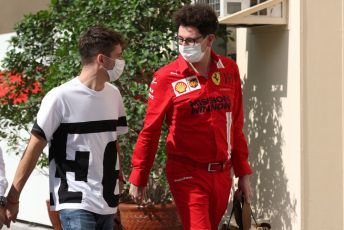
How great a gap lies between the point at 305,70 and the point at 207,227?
192 cm

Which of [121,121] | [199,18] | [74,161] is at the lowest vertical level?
[74,161]

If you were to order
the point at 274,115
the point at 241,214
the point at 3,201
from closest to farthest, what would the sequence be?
the point at 3,201 → the point at 241,214 → the point at 274,115

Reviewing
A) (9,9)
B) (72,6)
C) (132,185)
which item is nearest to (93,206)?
(132,185)

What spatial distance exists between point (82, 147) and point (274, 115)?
2.53 meters

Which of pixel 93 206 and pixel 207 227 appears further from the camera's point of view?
pixel 207 227

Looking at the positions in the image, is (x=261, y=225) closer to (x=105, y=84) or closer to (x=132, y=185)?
(x=132, y=185)

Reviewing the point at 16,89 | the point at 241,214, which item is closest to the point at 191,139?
the point at 241,214

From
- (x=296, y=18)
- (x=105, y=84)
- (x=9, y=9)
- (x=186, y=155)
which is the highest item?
(x=9, y=9)

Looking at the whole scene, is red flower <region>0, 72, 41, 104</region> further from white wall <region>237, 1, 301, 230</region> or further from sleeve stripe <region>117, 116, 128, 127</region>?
sleeve stripe <region>117, 116, 128, 127</region>

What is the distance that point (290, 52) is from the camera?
6.46m

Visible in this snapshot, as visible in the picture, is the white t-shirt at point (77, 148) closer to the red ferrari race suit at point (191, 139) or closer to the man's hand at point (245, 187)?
the red ferrari race suit at point (191, 139)

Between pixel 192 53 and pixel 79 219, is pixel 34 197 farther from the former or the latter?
pixel 79 219

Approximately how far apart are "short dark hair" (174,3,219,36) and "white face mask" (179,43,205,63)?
0.39 feet

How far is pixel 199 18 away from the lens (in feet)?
17.0
